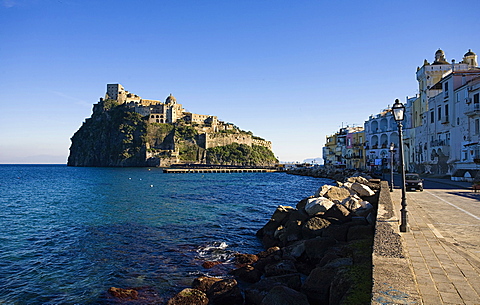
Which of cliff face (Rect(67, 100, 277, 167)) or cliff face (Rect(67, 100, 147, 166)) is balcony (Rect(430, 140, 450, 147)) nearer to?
cliff face (Rect(67, 100, 277, 167))

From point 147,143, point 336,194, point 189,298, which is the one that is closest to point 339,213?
point 336,194

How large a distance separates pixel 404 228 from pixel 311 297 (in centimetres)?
312

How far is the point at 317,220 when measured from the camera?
1320 cm

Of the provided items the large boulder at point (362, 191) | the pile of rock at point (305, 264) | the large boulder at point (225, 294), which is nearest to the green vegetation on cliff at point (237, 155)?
the large boulder at point (362, 191)

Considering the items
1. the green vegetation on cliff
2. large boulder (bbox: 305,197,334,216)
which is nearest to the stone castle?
the green vegetation on cliff

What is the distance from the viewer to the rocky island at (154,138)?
456 ft

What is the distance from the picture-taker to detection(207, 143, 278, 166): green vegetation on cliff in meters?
142

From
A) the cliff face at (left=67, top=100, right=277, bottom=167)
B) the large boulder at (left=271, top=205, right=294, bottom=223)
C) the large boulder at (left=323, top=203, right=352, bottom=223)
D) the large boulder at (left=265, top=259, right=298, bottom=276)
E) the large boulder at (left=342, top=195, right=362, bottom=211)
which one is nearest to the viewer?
the large boulder at (left=265, top=259, right=298, bottom=276)

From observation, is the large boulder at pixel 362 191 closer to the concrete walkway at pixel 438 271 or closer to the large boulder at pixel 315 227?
the large boulder at pixel 315 227

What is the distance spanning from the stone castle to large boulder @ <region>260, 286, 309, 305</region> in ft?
444

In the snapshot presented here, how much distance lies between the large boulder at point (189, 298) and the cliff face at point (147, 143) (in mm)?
130098

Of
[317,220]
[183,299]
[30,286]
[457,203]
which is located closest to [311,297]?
[183,299]

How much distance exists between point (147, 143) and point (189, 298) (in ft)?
441

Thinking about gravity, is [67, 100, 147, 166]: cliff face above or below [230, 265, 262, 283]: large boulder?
above
